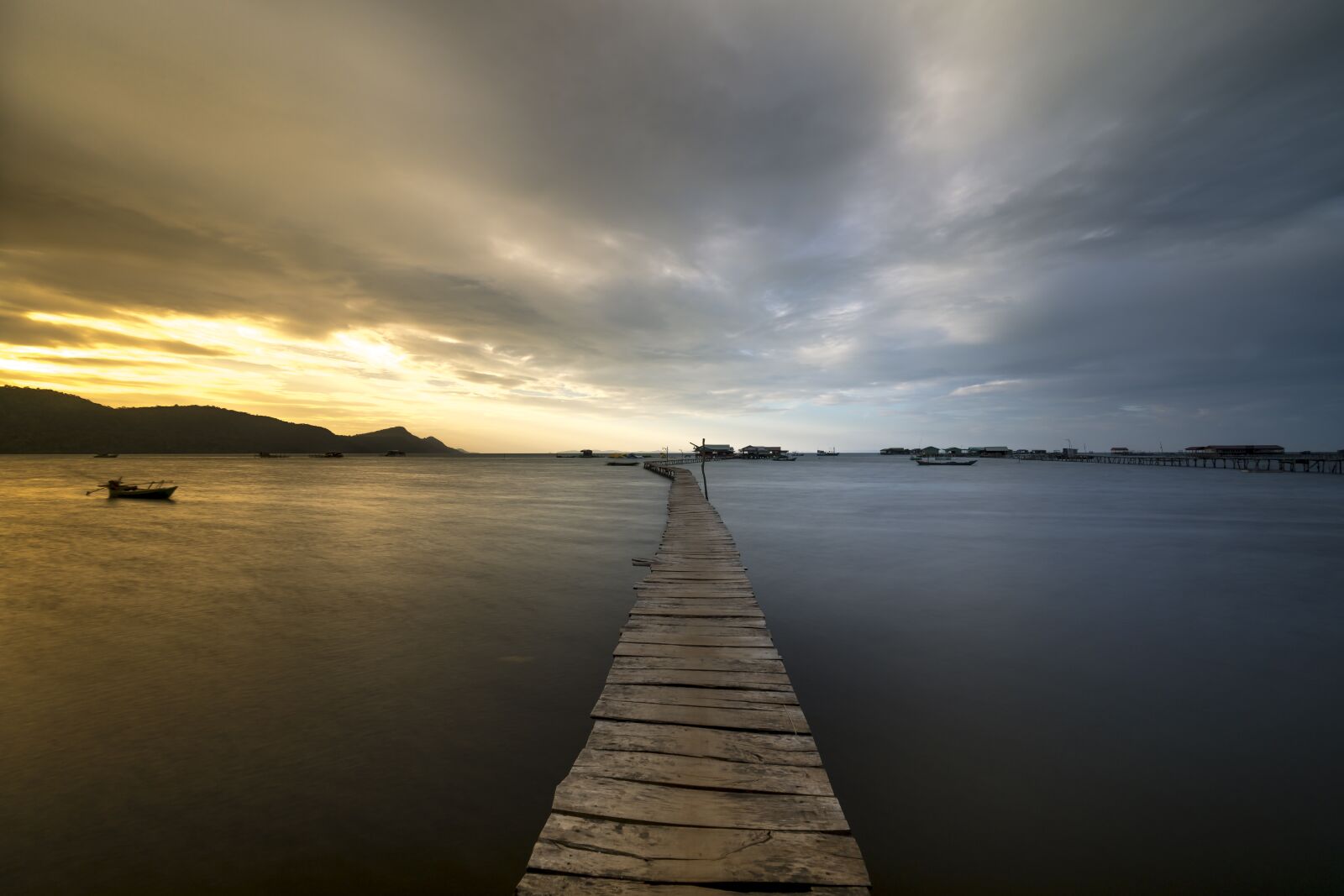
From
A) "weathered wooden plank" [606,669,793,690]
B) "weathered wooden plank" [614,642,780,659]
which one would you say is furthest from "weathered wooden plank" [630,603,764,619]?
"weathered wooden plank" [606,669,793,690]

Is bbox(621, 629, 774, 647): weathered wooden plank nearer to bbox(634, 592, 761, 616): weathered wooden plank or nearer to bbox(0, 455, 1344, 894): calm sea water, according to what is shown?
bbox(0, 455, 1344, 894): calm sea water

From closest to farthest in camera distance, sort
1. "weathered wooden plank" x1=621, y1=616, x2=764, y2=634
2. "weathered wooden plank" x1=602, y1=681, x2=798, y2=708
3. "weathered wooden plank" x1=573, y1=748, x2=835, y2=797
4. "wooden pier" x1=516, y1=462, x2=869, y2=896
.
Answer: "wooden pier" x1=516, y1=462, x2=869, y2=896, "weathered wooden plank" x1=573, y1=748, x2=835, y2=797, "weathered wooden plank" x1=602, y1=681, x2=798, y2=708, "weathered wooden plank" x1=621, y1=616, x2=764, y2=634

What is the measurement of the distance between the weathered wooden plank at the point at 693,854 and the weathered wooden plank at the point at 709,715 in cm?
134

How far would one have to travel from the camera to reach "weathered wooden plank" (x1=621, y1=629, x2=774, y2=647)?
22.7 feet

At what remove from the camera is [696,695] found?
17.7 ft

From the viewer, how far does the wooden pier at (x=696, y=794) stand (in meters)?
3.03

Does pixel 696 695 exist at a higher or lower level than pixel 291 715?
higher

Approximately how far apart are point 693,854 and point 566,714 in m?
4.17

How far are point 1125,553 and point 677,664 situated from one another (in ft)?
66.8

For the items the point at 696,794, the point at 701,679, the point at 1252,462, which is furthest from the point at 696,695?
the point at 1252,462

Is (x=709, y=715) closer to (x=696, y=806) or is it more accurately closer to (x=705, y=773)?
(x=705, y=773)

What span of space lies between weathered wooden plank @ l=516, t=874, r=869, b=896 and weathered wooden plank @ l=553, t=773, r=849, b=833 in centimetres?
44

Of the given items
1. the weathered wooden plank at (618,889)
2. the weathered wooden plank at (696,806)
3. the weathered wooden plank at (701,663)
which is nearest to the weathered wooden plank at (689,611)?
the weathered wooden plank at (701,663)

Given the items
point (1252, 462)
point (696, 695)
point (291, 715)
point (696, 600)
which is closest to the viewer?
point (696, 695)
